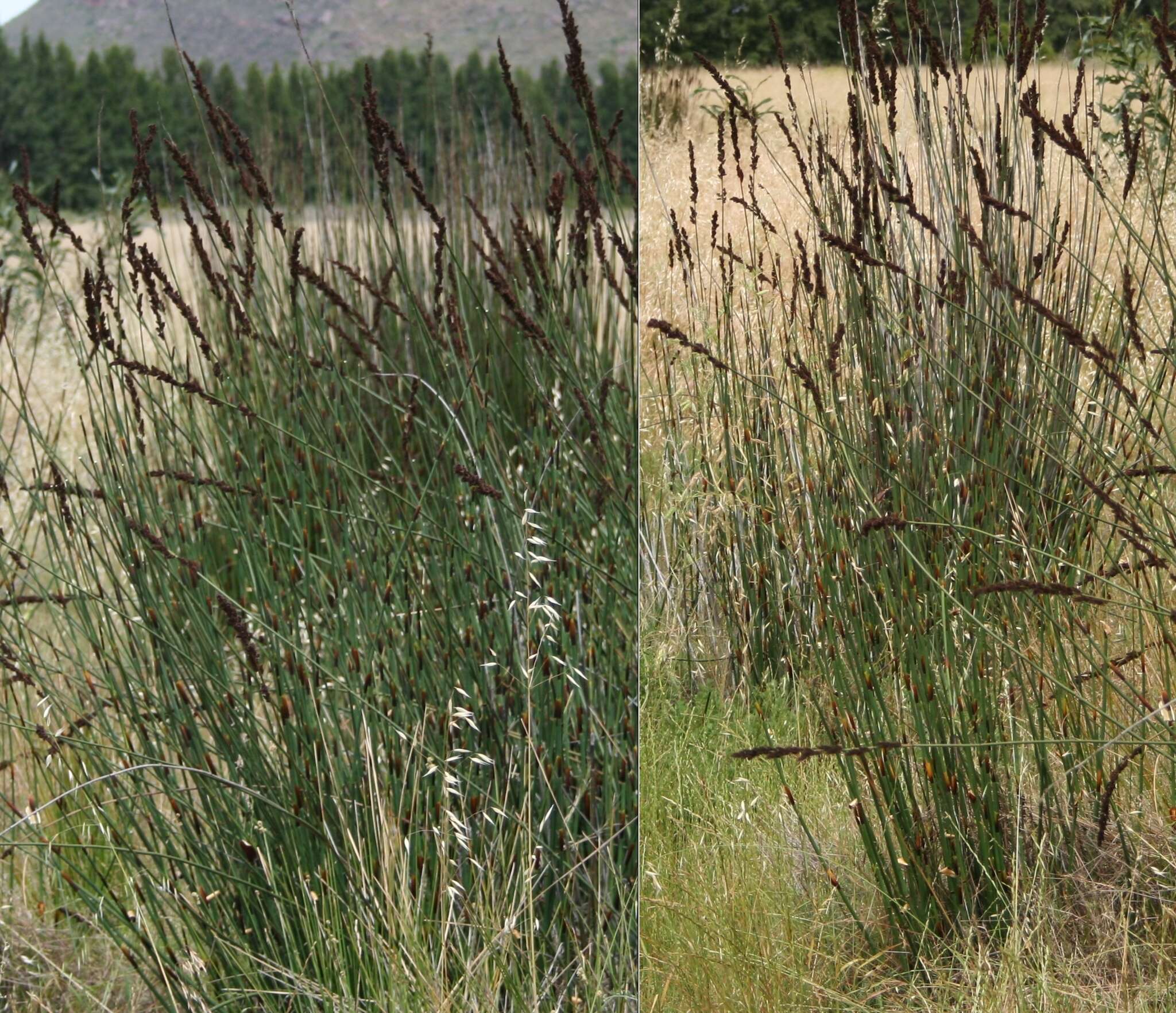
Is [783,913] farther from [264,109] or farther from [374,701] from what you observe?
[264,109]

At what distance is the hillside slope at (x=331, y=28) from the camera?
371 cm

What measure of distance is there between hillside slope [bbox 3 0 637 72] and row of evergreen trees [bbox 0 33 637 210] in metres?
0.10

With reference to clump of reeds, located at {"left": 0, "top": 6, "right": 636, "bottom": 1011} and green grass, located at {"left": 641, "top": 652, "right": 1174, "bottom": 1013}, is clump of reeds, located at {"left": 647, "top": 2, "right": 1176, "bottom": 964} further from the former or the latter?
clump of reeds, located at {"left": 0, "top": 6, "right": 636, "bottom": 1011}

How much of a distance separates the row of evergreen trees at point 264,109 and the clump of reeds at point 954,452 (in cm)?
215

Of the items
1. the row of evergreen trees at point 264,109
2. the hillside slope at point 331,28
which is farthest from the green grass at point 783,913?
the row of evergreen trees at point 264,109

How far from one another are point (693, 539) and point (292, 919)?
0.83 metres

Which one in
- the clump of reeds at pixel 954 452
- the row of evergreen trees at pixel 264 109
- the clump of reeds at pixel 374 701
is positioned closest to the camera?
the clump of reeds at pixel 954 452

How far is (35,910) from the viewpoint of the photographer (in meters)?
2.35

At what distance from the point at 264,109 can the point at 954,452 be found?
12.4 feet

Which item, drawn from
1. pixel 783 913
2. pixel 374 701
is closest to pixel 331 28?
pixel 374 701

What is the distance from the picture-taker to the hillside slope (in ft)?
12.2

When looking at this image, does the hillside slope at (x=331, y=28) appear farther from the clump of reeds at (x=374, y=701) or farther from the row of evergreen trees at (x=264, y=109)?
the clump of reeds at (x=374, y=701)

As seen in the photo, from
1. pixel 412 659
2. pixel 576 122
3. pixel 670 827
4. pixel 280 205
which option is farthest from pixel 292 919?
pixel 576 122

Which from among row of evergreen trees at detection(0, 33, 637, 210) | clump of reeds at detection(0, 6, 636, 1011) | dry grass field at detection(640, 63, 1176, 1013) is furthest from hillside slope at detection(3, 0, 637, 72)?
dry grass field at detection(640, 63, 1176, 1013)
